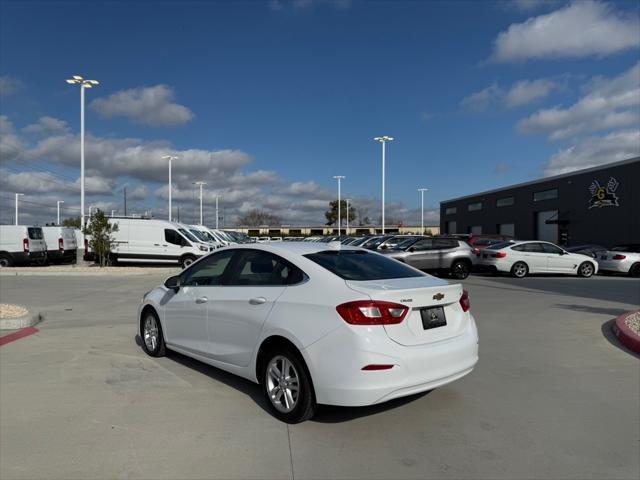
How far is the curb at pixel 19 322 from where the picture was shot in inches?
316

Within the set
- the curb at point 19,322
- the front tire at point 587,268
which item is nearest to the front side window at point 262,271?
the curb at point 19,322

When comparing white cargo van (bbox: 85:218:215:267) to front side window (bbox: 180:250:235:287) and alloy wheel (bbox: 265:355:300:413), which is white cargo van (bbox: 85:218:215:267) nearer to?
front side window (bbox: 180:250:235:287)

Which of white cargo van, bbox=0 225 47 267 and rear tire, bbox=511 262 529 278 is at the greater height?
white cargo van, bbox=0 225 47 267

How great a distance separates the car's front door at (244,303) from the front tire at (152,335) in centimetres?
141

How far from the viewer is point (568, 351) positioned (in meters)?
7.04

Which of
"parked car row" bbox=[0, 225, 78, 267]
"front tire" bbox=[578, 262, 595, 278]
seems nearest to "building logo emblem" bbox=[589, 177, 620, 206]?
"front tire" bbox=[578, 262, 595, 278]

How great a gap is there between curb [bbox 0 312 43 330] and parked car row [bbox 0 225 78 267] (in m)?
15.2

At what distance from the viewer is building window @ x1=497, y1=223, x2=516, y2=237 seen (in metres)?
48.7

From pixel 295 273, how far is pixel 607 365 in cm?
455

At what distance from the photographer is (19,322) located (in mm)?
8203

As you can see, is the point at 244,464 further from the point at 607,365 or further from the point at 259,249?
the point at 607,365

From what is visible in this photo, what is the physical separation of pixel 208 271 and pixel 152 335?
1.37 metres

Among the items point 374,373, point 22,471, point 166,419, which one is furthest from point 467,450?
point 22,471

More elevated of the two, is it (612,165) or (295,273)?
(612,165)
